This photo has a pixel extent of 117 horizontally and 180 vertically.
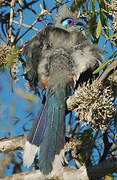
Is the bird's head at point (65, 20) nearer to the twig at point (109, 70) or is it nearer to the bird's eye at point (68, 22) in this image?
the bird's eye at point (68, 22)

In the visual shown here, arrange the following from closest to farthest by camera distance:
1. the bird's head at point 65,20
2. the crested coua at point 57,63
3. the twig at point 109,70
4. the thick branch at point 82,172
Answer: the thick branch at point 82,172
the twig at point 109,70
the crested coua at point 57,63
the bird's head at point 65,20

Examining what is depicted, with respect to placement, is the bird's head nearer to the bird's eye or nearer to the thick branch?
the bird's eye

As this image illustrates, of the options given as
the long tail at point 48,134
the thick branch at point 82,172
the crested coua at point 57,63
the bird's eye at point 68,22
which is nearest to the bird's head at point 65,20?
the bird's eye at point 68,22

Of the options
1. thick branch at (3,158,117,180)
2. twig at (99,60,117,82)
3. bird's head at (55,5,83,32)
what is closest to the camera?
thick branch at (3,158,117,180)

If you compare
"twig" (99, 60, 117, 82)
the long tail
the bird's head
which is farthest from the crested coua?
"twig" (99, 60, 117, 82)

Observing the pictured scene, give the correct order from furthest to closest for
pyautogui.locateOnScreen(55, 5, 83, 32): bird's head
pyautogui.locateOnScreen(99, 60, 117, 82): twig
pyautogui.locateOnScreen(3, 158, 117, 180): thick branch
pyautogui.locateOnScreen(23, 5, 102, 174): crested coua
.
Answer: pyautogui.locateOnScreen(55, 5, 83, 32): bird's head, pyautogui.locateOnScreen(23, 5, 102, 174): crested coua, pyautogui.locateOnScreen(99, 60, 117, 82): twig, pyautogui.locateOnScreen(3, 158, 117, 180): thick branch

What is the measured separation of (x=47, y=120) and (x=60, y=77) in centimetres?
57

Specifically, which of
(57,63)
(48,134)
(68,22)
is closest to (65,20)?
(68,22)

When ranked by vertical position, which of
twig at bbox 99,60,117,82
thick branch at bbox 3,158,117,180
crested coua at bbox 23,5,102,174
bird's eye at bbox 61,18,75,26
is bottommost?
thick branch at bbox 3,158,117,180

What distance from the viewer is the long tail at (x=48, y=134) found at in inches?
87.7

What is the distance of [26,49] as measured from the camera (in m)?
3.36

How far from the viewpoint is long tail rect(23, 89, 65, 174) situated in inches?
87.7

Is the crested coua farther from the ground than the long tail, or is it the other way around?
the crested coua

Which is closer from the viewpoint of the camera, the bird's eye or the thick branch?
the thick branch
